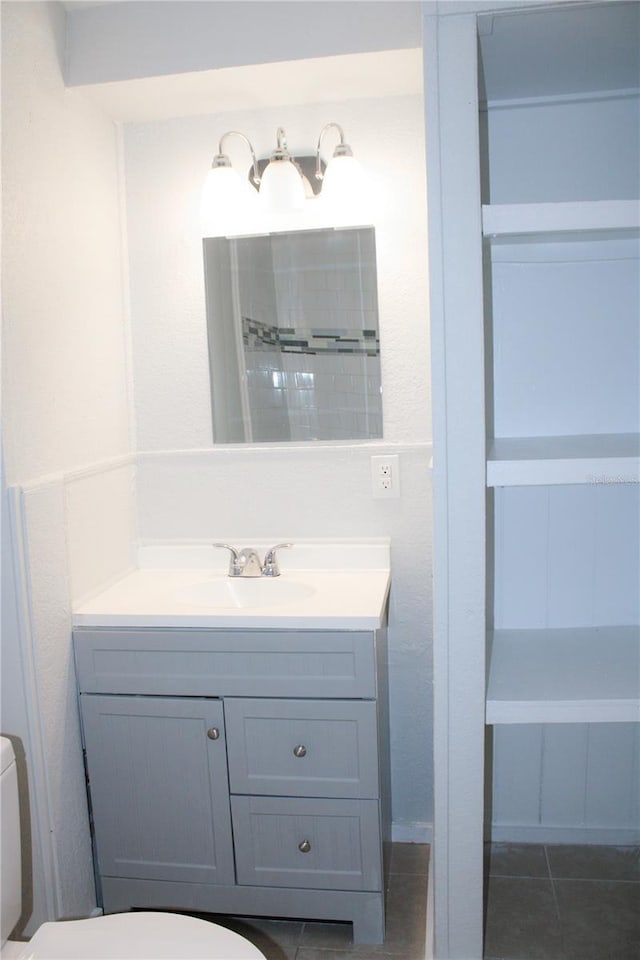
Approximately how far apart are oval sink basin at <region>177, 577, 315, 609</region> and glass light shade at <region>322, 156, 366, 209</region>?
1055 mm

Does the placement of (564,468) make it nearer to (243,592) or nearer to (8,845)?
(243,592)

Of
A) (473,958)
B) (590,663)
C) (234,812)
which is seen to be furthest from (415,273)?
(473,958)

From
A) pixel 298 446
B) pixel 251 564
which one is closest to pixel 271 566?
pixel 251 564

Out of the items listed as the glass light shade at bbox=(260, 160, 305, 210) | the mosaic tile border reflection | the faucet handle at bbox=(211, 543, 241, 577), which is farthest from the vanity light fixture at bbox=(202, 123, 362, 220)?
the faucet handle at bbox=(211, 543, 241, 577)

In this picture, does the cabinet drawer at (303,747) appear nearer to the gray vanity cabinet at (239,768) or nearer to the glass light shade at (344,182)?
the gray vanity cabinet at (239,768)

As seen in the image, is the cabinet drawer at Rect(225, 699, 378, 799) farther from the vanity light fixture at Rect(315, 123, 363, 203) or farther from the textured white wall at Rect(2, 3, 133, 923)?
the vanity light fixture at Rect(315, 123, 363, 203)

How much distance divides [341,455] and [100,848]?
1.21 m

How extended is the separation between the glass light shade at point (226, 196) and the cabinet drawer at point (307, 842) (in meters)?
1.53

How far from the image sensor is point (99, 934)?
142cm

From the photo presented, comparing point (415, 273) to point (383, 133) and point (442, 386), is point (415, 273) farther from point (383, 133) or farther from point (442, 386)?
point (442, 386)

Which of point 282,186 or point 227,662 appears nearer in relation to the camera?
point 227,662

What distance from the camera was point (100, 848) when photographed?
1.95 meters

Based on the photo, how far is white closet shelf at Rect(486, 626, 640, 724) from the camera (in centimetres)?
149

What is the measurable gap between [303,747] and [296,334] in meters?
1.11
